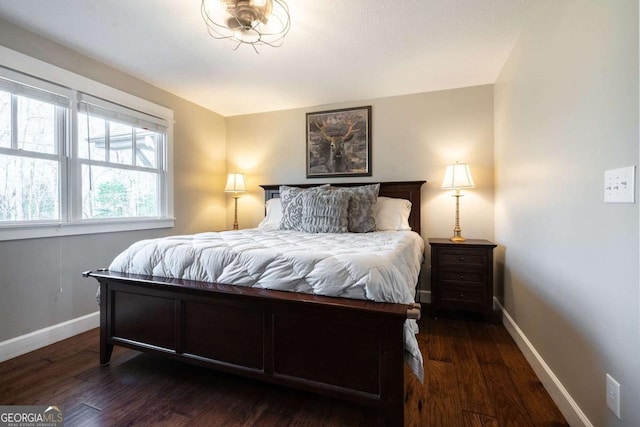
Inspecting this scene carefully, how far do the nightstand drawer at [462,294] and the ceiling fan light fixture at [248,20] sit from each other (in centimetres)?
256

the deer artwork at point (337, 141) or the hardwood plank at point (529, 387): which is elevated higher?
the deer artwork at point (337, 141)

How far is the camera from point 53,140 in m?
Answer: 2.25

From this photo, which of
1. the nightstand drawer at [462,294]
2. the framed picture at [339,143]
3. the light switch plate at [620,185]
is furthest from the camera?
the framed picture at [339,143]

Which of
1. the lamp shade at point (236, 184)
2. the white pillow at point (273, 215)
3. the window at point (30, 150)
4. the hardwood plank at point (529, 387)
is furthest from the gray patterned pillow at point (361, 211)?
the window at point (30, 150)

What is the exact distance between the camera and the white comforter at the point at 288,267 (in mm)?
1337

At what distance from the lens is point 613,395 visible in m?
1.08

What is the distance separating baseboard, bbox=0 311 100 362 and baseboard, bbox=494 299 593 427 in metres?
3.35

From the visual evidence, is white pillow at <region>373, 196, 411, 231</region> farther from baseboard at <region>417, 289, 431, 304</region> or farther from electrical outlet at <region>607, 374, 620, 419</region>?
electrical outlet at <region>607, 374, 620, 419</region>

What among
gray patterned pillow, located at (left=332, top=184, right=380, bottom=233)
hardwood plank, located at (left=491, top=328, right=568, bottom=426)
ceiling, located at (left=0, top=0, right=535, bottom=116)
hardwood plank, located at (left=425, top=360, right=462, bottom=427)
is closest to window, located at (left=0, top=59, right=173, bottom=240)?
ceiling, located at (left=0, top=0, right=535, bottom=116)

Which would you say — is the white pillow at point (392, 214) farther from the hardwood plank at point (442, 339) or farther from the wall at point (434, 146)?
the hardwood plank at point (442, 339)

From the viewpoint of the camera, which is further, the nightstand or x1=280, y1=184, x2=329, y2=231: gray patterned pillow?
x1=280, y1=184, x2=329, y2=231: gray patterned pillow

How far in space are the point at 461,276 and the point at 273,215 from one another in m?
2.06

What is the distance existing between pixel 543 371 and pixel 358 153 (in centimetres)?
257

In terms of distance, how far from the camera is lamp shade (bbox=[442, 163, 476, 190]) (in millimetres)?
2795
